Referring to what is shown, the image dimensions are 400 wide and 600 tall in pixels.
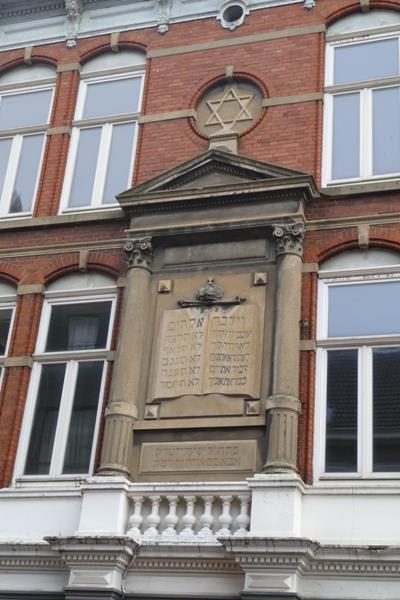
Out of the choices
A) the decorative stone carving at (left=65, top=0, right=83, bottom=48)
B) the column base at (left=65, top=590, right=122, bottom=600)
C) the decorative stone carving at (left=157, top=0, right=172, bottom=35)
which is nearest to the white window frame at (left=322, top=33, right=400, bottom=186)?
the decorative stone carving at (left=157, top=0, right=172, bottom=35)

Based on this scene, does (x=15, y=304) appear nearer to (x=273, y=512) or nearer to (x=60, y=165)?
(x=60, y=165)

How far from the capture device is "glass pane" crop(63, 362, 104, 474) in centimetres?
1195

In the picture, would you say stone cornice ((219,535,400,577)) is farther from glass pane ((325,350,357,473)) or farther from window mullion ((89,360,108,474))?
window mullion ((89,360,108,474))

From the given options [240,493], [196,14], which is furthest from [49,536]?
[196,14]

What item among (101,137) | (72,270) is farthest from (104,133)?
(72,270)

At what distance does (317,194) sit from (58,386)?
4.45 meters

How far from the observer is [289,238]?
11.9m

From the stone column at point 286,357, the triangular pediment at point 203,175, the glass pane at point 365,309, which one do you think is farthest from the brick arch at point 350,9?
the glass pane at point 365,309

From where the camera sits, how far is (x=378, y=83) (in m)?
13.3

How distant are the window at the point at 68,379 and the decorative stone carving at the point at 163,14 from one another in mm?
4466

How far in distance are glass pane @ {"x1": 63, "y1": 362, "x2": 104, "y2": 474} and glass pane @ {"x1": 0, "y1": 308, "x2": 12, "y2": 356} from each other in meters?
1.36

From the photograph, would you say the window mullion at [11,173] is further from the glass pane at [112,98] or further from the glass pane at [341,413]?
the glass pane at [341,413]

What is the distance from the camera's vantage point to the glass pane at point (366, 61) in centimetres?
1347

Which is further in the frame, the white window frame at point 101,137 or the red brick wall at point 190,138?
the white window frame at point 101,137
